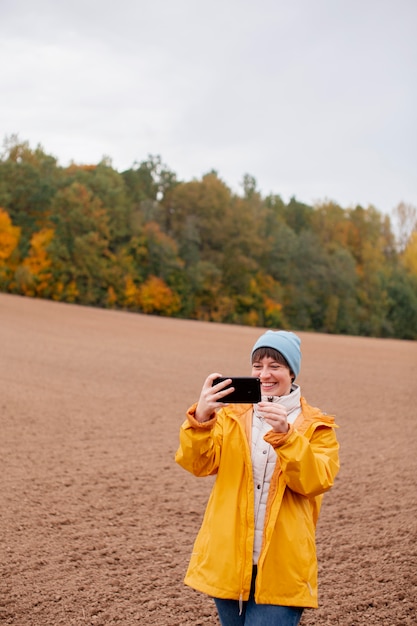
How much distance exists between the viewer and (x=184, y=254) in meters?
61.3

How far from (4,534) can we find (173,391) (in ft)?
35.4

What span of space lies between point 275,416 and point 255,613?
2.76ft

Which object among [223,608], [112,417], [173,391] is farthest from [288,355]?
[173,391]

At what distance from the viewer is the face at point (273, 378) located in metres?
3.16

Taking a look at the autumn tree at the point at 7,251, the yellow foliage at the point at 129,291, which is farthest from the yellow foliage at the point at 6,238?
the yellow foliage at the point at 129,291

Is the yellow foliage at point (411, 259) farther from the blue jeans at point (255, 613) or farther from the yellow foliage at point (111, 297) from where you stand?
the blue jeans at point (255, 613)

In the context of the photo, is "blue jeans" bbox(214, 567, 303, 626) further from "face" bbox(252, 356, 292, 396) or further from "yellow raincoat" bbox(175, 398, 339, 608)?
"face" bbox(252, 356, 292, 396)

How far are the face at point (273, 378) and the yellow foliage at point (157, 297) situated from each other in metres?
54.2

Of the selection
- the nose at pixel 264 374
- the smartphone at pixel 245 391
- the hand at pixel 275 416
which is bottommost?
the hand at pixel 275 416

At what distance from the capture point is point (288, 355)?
10.4ft

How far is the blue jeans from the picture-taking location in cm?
288

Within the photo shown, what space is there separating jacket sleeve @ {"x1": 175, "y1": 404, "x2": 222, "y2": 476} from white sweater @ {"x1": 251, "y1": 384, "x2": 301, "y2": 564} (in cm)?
18

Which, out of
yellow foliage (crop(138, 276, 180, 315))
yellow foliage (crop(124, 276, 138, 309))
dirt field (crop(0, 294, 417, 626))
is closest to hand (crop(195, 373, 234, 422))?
dirt field (crop(0, 294, 417, 626))

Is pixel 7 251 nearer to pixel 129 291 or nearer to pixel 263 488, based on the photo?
pixel 129 291
